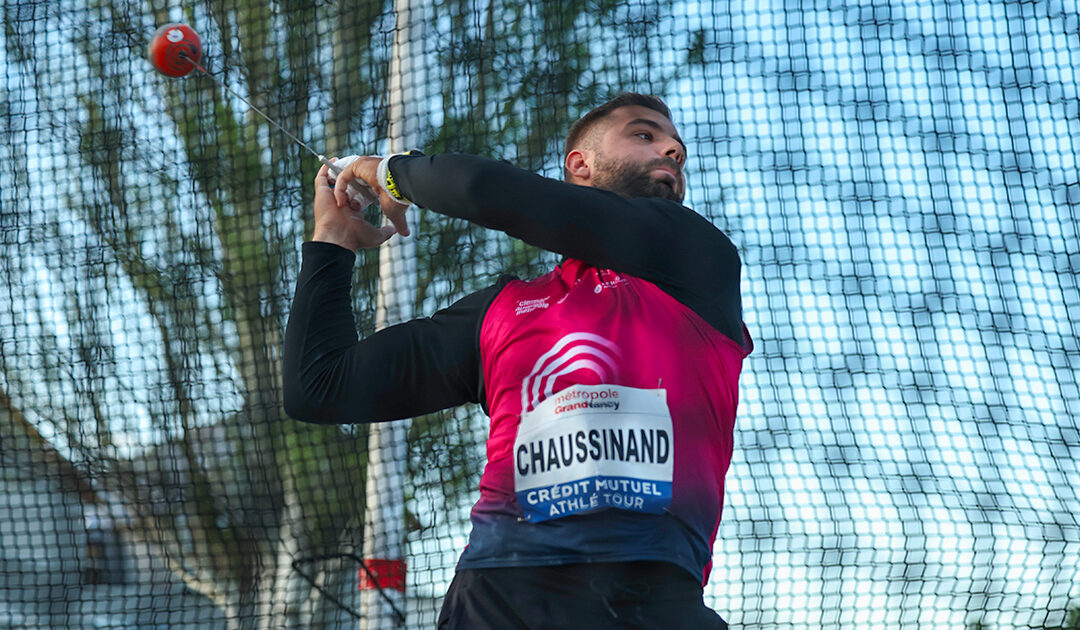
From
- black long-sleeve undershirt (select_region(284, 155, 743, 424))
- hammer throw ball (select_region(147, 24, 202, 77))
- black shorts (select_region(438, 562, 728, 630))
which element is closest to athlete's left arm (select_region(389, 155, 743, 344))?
black long-sleeve undershirt (select_region(284, 155, 743, 424))

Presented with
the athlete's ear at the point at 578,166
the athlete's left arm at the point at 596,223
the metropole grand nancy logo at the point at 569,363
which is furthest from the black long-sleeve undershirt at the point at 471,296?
the athlete's ear at the point at 578,166

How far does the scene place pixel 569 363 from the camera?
50.5 inches

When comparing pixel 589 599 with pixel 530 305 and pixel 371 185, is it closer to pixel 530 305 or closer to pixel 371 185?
pixel 530 305

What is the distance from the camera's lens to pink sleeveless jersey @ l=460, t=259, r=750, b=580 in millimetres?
1226

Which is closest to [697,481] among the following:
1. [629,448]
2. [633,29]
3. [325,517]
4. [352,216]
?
[629,448]

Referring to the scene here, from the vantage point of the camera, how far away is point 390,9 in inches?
158

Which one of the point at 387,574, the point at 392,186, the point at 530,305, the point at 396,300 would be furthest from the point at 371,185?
the point at 387,574

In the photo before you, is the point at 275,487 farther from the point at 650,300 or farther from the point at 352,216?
the point at 650,300

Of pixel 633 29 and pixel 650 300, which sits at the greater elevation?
pixel 633 29

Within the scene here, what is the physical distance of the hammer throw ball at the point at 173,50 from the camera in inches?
80.6

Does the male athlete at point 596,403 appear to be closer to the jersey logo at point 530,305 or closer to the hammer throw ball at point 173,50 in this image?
the jersey logo at point 530,305

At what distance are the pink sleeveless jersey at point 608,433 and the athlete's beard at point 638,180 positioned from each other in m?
0.23

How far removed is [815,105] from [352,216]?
7.22ft

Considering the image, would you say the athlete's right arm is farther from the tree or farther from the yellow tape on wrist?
the tree
